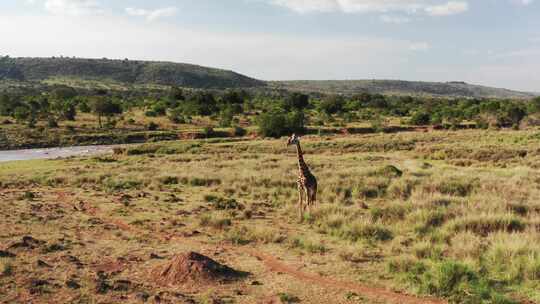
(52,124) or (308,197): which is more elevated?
(52,124)

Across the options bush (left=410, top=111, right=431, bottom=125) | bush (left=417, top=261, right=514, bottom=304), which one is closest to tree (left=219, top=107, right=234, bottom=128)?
bush (left=410, top=111, right=431, bottom=125)

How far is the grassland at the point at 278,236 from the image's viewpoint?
930 cm

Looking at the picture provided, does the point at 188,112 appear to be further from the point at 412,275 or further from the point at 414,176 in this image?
the point at 412,275

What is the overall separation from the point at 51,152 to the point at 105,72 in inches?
5605

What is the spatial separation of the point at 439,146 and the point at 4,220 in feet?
107

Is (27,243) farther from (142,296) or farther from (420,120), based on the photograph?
(420,120)

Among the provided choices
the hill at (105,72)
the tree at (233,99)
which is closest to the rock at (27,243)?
the tree at (233,99)

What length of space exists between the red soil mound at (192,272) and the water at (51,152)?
36685 mm

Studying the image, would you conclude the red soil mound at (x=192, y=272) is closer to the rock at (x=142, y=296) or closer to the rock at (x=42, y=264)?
the rock at (x=142, y=296)

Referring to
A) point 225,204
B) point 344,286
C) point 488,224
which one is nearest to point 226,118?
point 225,204

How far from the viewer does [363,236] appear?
12953mm

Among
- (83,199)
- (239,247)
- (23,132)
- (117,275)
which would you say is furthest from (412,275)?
(23,132)

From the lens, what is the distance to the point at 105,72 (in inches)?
7087

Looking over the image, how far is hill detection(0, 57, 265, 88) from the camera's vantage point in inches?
6708
